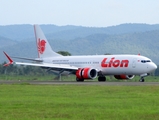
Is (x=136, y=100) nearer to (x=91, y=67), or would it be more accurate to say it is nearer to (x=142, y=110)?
(x=142, y=110)

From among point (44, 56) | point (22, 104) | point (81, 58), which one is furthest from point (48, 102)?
point (44, 56)

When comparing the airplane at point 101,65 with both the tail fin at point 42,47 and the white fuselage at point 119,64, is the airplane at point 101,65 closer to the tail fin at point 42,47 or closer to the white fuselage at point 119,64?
the white fuselage at point 119,64

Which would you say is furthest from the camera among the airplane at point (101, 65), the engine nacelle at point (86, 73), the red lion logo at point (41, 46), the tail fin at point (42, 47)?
the red lion logo at point (41, 46)

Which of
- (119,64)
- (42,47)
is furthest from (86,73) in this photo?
(42,47)

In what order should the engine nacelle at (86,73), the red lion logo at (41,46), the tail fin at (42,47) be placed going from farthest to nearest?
the red lion logo at (41,46) < the tail fin at (42,47) < the engine nacelle at (86,73)

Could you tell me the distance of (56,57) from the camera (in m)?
73.2

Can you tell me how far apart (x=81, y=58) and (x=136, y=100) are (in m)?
39.6

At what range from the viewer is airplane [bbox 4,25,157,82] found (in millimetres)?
63219

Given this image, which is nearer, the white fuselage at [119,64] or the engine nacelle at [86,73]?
the white fuselage at [119,64]

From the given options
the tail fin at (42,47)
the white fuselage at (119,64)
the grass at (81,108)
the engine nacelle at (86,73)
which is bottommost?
the grass at (81,108)

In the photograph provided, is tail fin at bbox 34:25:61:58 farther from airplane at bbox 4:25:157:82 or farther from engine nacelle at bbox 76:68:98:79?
engine nacelle at bbox 76:68:98:79

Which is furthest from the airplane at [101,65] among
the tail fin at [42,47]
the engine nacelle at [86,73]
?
the tail fin at [42,47]

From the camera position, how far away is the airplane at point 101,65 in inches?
2489

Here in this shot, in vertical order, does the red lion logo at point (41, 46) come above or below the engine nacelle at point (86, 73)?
above
